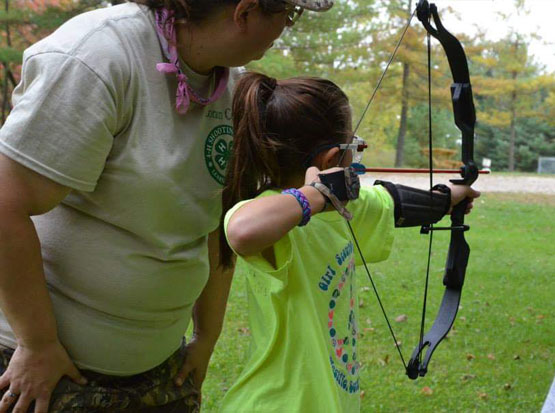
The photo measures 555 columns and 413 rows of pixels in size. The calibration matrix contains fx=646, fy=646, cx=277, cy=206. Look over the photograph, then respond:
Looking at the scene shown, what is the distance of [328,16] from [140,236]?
459 inches

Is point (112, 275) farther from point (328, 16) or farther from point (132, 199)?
point (328, 16)

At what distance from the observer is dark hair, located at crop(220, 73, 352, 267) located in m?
1.47

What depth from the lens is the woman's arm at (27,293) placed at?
3.56 feet

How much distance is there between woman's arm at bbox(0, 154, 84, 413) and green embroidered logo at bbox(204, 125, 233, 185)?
349 millimetres

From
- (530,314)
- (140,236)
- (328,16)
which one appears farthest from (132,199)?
(328,16)

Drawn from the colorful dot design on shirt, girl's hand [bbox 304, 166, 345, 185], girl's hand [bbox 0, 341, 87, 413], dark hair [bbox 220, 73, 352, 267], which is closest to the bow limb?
the colorful dot design on shirt

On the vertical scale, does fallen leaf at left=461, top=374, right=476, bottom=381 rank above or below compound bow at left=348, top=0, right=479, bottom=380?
below

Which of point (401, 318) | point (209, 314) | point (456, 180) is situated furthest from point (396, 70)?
point (209, 314)

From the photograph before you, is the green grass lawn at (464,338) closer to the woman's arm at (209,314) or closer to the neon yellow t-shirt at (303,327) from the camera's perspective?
the woman's arm at (209,314)

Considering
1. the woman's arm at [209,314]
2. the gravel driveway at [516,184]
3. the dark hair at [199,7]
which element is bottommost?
the gravel driveway at [516,184]

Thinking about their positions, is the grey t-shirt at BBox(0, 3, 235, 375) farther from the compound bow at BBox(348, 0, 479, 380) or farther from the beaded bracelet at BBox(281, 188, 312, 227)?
the compound bow at BBox(348, 0, 479, 380)

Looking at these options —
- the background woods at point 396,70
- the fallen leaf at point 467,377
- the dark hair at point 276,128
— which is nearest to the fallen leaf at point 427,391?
the fallen leaf at point 467,377

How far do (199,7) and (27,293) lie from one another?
62 centimetres

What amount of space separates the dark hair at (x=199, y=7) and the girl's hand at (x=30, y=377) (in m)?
0.68
